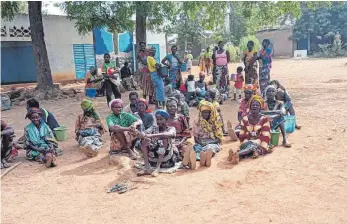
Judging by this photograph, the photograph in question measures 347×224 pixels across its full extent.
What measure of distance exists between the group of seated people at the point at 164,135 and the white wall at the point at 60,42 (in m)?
11.2

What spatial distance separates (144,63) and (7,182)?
4739mm

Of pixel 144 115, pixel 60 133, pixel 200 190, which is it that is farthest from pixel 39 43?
pixel 200 190

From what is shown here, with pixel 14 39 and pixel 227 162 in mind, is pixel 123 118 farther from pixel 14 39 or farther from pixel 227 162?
pixel 14 39

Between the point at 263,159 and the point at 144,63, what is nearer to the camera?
the point at 263,159

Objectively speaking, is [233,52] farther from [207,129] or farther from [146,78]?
[207,129]

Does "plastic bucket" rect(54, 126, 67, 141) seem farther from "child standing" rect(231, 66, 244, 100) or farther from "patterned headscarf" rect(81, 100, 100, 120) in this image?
"child standing" rect(231, 66, 244, 100)

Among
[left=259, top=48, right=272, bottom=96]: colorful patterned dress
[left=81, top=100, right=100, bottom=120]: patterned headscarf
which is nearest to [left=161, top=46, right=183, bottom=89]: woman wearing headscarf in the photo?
[left=259, top=48, right=272, bottom=96]: colorful patterned dress

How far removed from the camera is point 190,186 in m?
4.14

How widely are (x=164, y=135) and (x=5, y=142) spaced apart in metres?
2.51

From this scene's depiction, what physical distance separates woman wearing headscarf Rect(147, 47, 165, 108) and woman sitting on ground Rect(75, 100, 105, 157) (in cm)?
230

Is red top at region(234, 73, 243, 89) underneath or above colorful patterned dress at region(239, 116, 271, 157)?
above

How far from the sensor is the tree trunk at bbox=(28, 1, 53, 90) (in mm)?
11917

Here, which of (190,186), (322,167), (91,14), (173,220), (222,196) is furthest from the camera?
(91,14)

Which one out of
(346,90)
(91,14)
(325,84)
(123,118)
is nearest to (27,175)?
(123,118)
